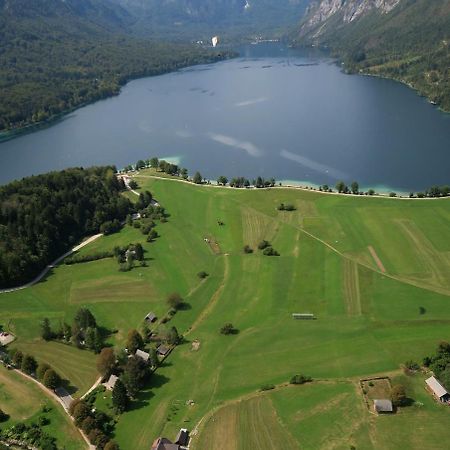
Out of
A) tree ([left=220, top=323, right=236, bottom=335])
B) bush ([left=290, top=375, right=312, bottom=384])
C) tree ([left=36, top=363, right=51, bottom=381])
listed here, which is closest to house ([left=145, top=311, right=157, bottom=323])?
tree ([left=220, top=323, right=236, bottom=335])

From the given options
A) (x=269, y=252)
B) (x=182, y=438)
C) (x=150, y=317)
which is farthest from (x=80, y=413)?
(x=269, y=252)

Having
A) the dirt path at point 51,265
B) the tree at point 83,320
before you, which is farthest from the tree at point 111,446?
the dirt path at point 51,265

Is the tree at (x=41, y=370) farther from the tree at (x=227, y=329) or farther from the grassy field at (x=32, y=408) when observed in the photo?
the tree at (x=227, y=329)

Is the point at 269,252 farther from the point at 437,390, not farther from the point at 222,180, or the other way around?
the point at 222,180

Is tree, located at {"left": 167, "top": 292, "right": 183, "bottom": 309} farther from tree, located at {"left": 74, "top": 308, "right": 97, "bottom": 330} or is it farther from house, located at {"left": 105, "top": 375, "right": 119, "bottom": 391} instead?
house, located at {"left": 105, "top": 375, "right": 119, "bottom": 391}

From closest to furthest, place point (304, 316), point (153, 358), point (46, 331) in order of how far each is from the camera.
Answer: point (153, 358)
point (46, 331)
point (304, 316)

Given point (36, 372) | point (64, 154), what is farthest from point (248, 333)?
point (64, 154)

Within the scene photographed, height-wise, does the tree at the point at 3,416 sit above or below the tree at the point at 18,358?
below
